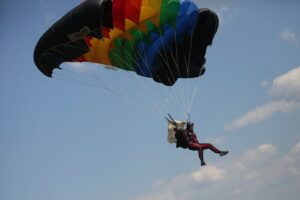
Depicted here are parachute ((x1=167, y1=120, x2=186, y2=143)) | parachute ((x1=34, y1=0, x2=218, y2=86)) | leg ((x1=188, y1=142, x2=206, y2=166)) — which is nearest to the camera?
leg ((x1=188, y1=142, x2=206, y2=166))

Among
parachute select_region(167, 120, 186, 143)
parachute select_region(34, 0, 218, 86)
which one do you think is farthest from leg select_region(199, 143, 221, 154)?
parachute select_region(34, 0, 218, 86)

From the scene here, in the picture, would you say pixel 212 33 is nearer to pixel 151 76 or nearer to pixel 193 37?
pixel 193 37

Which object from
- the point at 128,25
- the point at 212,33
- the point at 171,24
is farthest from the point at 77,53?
the point at 212,33

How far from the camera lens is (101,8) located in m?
15.4

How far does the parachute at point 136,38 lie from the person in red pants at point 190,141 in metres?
2.53

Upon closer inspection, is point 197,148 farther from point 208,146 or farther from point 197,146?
point 208,146

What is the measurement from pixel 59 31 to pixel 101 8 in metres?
1.67

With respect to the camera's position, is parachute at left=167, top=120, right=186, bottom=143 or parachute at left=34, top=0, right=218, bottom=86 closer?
parachute at left=167, top=120, right=186, bottom=143

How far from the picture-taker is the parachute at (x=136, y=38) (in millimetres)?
16125

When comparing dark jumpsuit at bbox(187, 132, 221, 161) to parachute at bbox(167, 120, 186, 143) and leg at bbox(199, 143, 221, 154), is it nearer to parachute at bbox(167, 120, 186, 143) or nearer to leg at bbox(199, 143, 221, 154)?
leg at bbox(199, 143, 221, 154)

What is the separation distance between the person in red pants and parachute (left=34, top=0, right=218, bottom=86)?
8.30 ft

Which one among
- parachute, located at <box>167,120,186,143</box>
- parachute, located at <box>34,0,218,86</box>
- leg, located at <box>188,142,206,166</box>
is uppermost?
parachute, located at <box>34,0,218,86</box>

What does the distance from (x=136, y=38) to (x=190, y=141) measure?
3.88m

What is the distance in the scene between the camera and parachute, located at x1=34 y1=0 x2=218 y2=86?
635 inches
